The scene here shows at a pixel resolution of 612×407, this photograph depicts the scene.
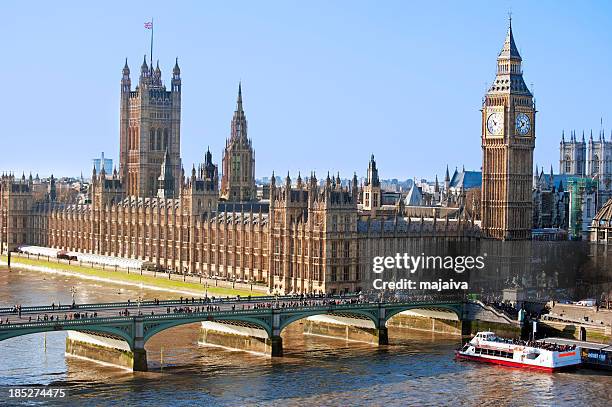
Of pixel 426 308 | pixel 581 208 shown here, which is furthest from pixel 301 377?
pixel 581 208

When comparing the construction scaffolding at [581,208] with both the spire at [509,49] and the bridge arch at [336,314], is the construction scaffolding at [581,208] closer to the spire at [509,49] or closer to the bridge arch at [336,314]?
the spire at [509,49]

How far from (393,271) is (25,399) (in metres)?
57.4

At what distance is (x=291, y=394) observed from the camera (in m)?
79.9

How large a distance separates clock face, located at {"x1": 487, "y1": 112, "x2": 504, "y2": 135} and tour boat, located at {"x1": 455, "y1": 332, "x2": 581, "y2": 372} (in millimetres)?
43395

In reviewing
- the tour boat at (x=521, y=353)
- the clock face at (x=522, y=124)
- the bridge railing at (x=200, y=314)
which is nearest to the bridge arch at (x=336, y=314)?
the bridge railing at (x=200, y=314)

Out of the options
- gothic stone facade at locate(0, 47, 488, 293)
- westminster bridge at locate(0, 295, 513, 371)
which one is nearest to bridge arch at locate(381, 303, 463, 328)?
westminster bridge at locate(0, 295, 513, 371)

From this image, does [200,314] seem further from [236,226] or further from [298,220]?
[236,226]

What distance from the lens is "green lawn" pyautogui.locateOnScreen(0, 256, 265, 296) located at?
131 m

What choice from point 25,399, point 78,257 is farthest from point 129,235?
point 25,399

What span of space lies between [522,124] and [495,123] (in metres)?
3.06

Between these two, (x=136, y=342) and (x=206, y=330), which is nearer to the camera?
(x=136, y=342)

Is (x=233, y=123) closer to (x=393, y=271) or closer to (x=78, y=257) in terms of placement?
(x=78, y=257)

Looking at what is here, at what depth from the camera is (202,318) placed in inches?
3605

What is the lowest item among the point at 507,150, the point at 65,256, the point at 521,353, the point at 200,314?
the point at 521,353
